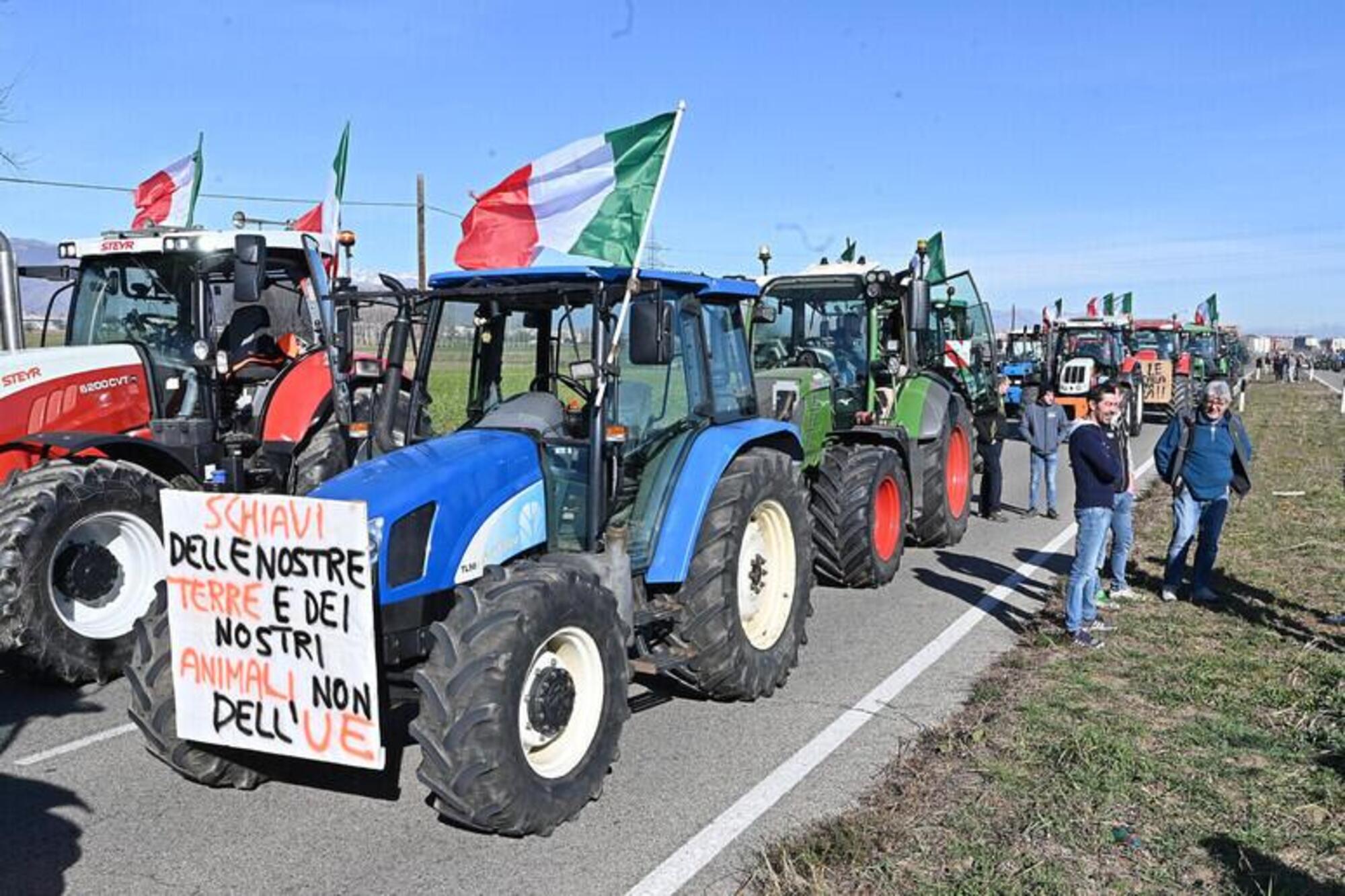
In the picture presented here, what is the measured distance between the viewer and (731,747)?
5363 mm

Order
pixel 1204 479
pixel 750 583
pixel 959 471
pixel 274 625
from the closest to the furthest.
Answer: pixel 274 625 < pixel 750 583 < pixel 1204 479 < pixel 959 471

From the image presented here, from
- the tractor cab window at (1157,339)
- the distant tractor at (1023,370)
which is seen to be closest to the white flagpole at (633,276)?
the distant tractor at (1023,370)

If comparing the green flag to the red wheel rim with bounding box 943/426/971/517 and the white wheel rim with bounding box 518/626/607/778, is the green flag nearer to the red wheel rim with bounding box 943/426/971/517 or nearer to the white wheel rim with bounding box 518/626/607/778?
the red wheel rim with bounding box 943/426/971/517

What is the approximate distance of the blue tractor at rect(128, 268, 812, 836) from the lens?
13.5 feet

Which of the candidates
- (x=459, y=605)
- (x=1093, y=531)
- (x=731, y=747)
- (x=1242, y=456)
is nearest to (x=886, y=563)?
(x=1093, y=531)

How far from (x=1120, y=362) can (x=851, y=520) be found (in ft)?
54.9

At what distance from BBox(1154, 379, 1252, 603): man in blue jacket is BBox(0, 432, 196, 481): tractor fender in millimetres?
6977

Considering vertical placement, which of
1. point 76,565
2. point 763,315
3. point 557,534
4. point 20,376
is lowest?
point 76,565

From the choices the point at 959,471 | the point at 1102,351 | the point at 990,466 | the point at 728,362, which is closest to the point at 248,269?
the point at 728,362

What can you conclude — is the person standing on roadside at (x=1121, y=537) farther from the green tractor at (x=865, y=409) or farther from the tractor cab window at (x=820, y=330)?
the tractor cab window at (x=820, y=330)

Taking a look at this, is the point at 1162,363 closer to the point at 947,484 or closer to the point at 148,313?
the point at 947,484

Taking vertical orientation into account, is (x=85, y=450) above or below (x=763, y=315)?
below

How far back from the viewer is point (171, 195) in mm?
9797

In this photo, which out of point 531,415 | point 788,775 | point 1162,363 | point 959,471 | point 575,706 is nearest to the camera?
point 575,706
